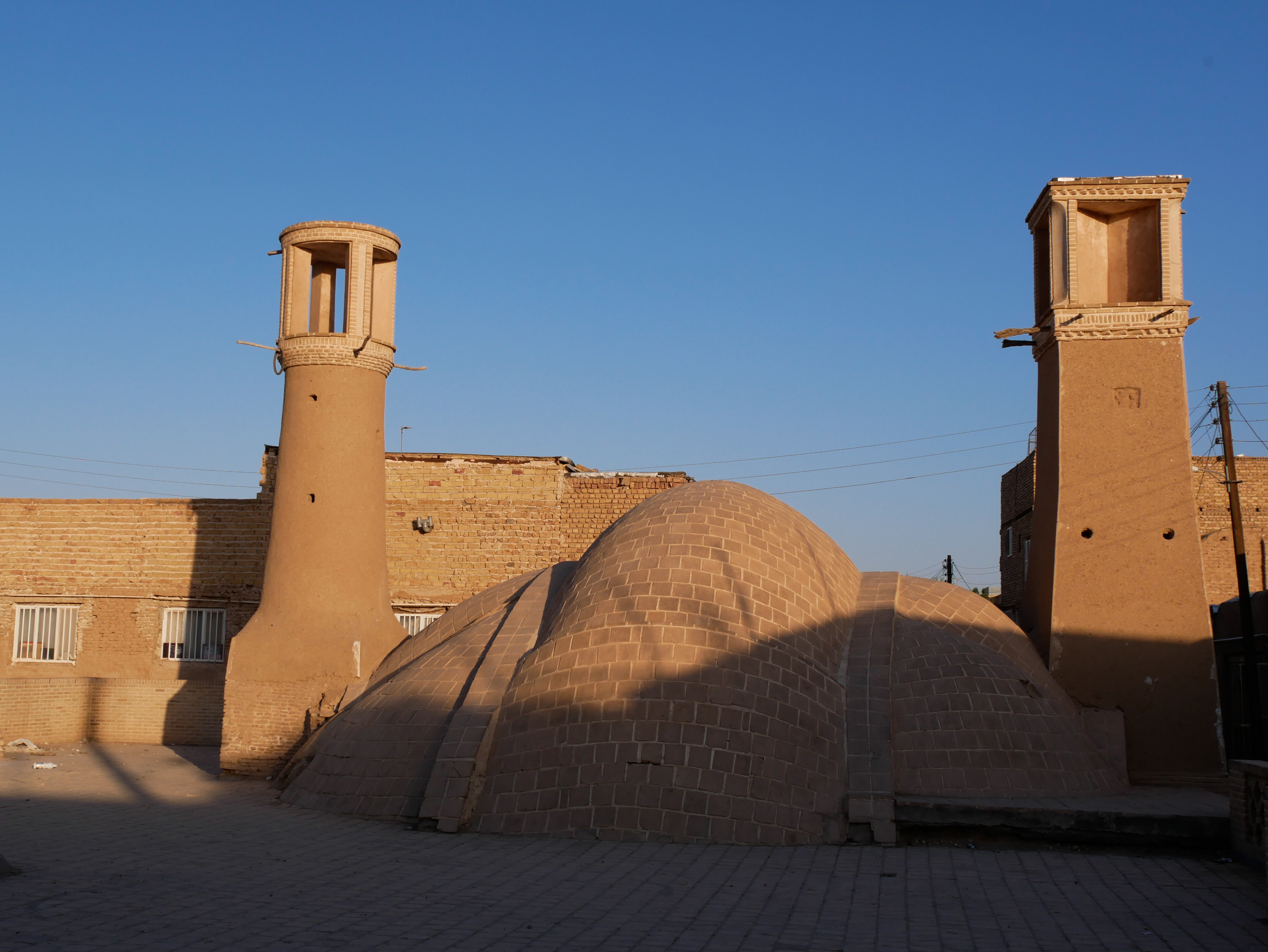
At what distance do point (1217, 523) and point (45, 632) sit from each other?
2228cm

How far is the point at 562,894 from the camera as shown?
7367mm

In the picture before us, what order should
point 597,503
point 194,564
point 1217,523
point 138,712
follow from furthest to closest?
point 1217,523
point 194,564
point 597,503
point 138,712

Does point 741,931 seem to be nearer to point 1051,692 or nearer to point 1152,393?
point 1051,692

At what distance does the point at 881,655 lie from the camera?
11.5m

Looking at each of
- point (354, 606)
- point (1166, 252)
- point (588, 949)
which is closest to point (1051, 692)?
point (1166, 252)

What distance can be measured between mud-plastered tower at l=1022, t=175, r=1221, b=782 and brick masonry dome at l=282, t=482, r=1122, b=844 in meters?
0.86

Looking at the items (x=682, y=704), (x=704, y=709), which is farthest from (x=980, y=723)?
(x=682, y=704)

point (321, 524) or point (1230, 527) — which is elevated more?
point (1230, 527)

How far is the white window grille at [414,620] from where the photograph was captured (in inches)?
760

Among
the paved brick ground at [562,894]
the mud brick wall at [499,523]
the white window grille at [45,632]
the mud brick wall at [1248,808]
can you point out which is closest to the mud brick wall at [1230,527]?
the mud brick wall at [499,523]

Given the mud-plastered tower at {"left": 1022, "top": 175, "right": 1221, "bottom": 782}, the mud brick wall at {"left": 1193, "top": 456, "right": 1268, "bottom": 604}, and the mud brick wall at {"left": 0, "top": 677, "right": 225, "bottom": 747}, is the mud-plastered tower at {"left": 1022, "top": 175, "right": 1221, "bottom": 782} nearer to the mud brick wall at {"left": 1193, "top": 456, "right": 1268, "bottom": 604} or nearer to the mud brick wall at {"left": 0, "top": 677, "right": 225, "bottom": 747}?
the mud brick wall at {"left": 1193, "top": 456, "right": 1268, "bottom": 604}

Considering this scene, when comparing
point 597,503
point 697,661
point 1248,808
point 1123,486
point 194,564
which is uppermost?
point 597,503

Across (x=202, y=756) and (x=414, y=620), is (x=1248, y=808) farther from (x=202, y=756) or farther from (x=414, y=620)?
(x=202, y=756)

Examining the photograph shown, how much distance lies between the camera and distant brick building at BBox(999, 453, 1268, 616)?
21.0 meters
